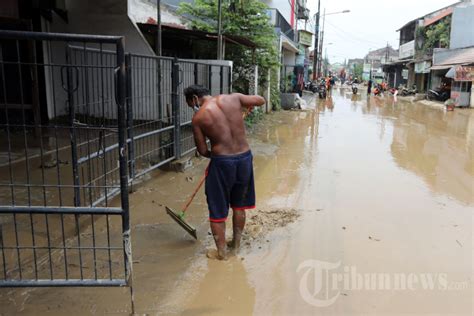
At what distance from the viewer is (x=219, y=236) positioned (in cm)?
413

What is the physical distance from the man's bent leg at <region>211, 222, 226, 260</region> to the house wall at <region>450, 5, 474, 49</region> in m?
30.2

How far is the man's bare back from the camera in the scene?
395 cm

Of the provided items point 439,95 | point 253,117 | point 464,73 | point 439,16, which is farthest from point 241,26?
point 439,16

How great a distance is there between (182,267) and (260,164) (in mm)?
4588

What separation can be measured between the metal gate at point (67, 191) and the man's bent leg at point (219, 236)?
0.85 meters

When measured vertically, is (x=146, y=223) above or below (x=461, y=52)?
below

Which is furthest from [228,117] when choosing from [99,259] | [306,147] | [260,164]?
[306,147]

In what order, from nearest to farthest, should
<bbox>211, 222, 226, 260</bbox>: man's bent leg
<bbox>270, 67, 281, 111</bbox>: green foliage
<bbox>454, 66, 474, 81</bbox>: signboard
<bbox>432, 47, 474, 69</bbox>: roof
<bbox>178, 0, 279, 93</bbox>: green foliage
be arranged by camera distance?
<bbox>211, 222, 226, 260</bbox>: man's bent leg < <bbox>178, 0, 279, 93</bbox>: green foliage < <bbox>270, 67, 281, 111</bbox>: green foliage < <bbox>454, 66, 474, 81</bbox>: signboard < <bbox>432, 47, 474, 69</bbox>: roof

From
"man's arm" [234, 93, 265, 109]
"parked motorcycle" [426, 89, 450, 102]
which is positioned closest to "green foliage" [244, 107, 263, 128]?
"man's arm" [234, 93, 265, 109]

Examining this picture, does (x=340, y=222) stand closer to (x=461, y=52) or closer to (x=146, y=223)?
(x=146, y=223)

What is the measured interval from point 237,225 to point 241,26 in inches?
420

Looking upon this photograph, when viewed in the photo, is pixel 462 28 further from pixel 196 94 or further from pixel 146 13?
pixel 196 94

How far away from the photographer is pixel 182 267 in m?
4.02

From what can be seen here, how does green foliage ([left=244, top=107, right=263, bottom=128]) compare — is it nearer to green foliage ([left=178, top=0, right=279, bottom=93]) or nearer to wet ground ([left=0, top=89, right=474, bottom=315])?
green foliage ([left=178, top=0, right=279, bottom=93])
